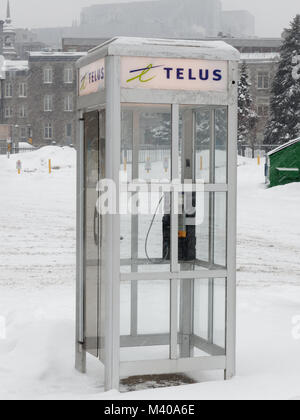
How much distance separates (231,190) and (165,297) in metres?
1.17

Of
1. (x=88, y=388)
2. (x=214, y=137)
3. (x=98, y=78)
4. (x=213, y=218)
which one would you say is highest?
(x=98, y=78)

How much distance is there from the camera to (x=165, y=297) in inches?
276

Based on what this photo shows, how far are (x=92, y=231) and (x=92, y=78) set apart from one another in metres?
1.36

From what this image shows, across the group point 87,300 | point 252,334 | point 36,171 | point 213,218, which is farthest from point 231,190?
point 36,171

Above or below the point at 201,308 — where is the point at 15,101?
above

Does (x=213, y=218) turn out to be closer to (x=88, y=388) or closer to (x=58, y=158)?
(x=88, y=388)

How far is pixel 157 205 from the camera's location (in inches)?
271

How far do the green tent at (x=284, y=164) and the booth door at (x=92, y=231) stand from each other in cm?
2044

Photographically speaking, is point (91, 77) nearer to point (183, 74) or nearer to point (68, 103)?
point (183, 74)

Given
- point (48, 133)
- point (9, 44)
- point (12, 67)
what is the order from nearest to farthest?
point (48, 133), point (12, 67), point (9, 44)

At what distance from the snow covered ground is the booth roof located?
271 centimetres

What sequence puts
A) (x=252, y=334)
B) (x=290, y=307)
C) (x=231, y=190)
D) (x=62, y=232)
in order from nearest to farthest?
(x=231, y=190), (x=252, y=334), (x=290, y=307), (x=62, y=232)

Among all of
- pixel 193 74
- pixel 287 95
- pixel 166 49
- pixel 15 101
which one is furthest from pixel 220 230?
pixel 15 101

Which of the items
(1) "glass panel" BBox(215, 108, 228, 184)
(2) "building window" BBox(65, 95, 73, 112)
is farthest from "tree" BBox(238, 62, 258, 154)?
(1) "glass panel" BBox(215, 108, 228, 184)
